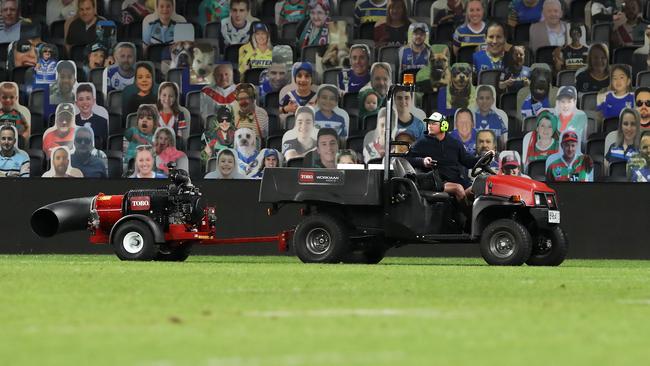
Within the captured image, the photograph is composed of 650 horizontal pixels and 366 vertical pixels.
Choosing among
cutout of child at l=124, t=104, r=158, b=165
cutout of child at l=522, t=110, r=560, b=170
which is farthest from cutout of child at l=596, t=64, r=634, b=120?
cutout of child at l=124, t=104, r=158, b=165

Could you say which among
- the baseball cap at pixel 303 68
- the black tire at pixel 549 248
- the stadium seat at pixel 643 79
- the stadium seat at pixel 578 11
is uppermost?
the stadium seat at pixel 578 11

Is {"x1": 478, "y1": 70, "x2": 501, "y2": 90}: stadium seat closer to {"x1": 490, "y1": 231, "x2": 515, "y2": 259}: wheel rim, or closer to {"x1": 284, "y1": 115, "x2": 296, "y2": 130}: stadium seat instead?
{"x1": 284, "y1": 115, "x2": 296, "y2": 130}: stadium seat

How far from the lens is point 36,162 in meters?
28.1

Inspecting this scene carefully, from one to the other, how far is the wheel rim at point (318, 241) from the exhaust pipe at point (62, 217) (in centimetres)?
355

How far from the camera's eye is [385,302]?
40.5 ft

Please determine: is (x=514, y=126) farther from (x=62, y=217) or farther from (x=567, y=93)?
(x=62, y=217)

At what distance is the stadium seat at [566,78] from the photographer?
1141 inches

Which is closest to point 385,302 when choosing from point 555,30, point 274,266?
point 274,266

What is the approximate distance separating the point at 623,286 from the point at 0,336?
7.55 m

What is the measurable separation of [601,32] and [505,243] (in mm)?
10786

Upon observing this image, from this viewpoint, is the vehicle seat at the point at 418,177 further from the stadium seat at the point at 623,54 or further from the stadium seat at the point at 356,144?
the stadium seat at the point at 623,54

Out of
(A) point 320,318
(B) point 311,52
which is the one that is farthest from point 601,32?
(A) point 320,318

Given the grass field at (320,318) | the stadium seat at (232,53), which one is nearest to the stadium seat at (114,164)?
the stadium seat at (232,53)

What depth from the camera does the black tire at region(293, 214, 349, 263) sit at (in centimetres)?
2081
